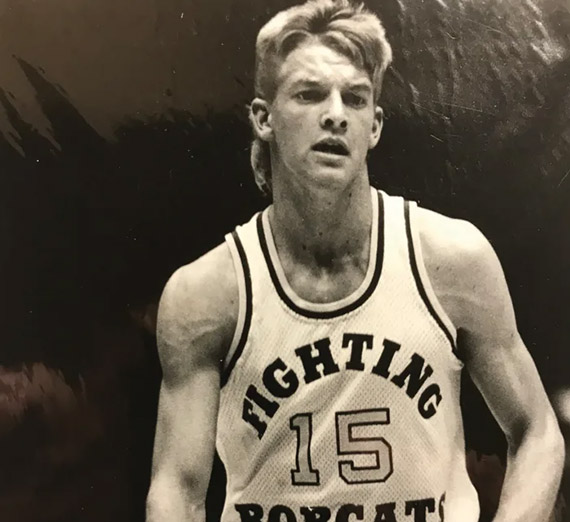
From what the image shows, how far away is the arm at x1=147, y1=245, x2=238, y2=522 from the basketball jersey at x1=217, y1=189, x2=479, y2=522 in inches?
0.7

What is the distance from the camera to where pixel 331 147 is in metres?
0.83

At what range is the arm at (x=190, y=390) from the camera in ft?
2.74

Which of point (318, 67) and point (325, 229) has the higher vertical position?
point (318, 67)

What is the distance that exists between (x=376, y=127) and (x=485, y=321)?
271 mm

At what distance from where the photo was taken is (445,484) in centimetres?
83

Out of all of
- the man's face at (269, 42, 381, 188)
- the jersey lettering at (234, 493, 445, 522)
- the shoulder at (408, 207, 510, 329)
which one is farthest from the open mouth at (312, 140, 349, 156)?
the jersey lettering at (234, 493, 445, 522)

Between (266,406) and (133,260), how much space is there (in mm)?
238

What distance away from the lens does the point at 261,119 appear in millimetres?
845

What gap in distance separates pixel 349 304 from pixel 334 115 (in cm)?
22

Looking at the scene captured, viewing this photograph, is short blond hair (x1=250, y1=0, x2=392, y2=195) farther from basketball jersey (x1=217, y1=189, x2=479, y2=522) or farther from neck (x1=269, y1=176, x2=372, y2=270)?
basketball jersey (x1=217, y1=189, x2=479, y2=522)

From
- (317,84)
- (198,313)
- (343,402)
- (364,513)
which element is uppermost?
(317,84)

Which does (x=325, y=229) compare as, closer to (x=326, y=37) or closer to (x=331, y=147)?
(x=331, y=147)

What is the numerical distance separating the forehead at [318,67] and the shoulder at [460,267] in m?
0.18

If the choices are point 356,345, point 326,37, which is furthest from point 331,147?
point 356,345
